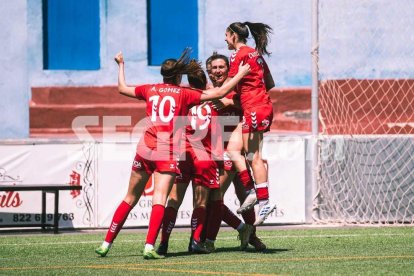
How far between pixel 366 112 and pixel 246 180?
8754 millimetres

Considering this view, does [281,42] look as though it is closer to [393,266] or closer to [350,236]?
[350,236]

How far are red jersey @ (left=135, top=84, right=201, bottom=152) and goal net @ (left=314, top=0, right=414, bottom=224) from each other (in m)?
6.66

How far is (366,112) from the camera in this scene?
64.4 ft

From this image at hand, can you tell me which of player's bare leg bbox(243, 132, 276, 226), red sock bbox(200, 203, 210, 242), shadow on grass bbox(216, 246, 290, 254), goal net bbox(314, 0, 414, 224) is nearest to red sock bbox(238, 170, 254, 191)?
player's bare leg bbox(243, 132, 276, 226)

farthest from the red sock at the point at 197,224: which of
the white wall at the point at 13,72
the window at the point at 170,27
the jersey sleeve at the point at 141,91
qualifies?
the white wall at the point at 13,72

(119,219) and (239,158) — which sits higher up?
(239,158)

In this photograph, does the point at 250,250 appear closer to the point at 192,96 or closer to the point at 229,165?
the point at 229,165

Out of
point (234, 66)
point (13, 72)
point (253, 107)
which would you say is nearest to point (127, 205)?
point (253, 107)

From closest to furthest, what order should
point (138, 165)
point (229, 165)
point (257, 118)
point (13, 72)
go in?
point (138, 165) → point (257, 118) → point (229, 165) → point (13, 72)

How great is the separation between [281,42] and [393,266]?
12.2 m

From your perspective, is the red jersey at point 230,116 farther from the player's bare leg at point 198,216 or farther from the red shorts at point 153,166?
the red shorts at point 153,166

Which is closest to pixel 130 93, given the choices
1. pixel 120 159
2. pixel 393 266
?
pixel 393 266

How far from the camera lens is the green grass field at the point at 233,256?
30.6 feet

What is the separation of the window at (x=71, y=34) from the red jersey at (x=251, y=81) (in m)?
10.5
